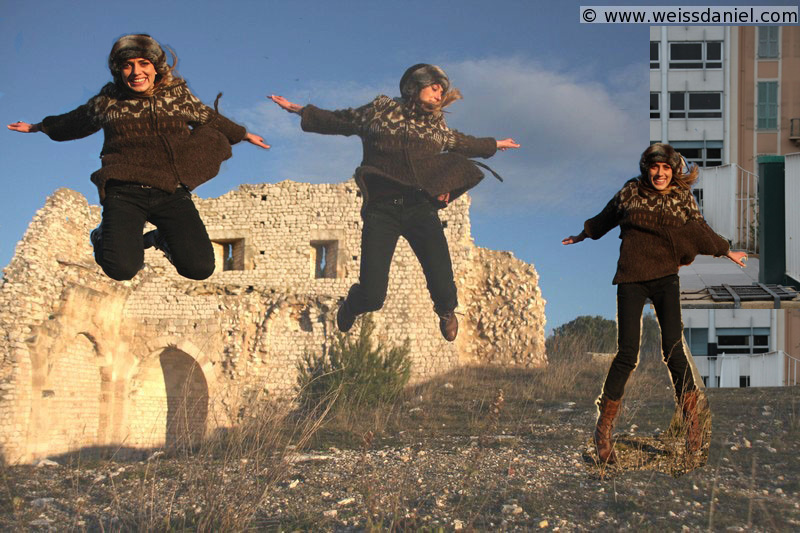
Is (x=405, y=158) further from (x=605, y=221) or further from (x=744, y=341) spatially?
(x=744, y=341)

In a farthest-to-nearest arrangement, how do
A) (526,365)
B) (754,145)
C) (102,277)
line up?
1. (754,145)
2. (102,277)
3. (526,365)

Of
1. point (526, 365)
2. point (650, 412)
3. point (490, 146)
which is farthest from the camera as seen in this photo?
point (526, 365)

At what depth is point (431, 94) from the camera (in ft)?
19.2

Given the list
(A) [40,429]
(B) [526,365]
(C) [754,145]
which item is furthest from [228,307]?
(C) [754,145]

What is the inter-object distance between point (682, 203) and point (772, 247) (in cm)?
316

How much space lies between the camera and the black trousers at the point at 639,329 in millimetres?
4383

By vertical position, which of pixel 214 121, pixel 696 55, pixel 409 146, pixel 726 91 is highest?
pixel 696 55

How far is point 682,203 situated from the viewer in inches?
184

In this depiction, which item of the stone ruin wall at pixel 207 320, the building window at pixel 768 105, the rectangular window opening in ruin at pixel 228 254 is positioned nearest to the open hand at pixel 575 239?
the stone ruin wall at pixel 207 320

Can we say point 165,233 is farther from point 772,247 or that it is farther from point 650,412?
point 650,412

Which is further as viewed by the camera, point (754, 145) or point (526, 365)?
point (754, 145)

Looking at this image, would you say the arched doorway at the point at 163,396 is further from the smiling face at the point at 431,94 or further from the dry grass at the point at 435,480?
the smiling face at the point at 431,94

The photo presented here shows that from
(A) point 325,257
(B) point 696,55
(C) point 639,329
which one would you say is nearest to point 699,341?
(B) point 696,55

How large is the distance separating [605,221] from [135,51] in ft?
10.2
